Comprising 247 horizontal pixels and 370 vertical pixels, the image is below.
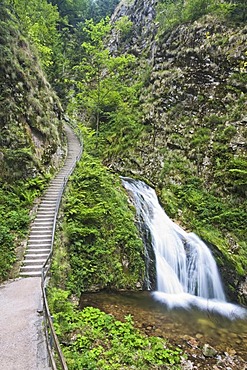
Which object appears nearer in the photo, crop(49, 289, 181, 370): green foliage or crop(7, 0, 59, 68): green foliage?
crop(49, 289, 181, 370): green foliage

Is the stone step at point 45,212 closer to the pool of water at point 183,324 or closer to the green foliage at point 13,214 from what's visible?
the green foliage at point 13,214

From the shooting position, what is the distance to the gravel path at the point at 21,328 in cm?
426

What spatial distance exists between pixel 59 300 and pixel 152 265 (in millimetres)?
5431

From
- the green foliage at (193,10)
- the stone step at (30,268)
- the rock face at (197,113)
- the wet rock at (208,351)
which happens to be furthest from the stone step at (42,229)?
the green foliage at (193,10)

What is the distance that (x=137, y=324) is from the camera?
8086 millimetres

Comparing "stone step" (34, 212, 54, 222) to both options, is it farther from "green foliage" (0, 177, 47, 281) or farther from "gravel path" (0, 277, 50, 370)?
"gravel path" (0, 277, 50, 370)

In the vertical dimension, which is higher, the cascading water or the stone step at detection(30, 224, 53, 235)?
the stone step at detection(30, 224, 53, 235)

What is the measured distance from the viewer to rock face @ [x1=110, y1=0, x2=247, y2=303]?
52.0ft

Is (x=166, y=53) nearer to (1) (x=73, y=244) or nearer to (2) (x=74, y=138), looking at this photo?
(2) (x=74, y=138)

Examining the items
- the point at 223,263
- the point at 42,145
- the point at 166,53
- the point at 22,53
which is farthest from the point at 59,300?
the point at 166,53

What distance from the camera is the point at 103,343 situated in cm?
633

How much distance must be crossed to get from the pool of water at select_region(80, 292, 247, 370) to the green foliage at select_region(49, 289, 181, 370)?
68 centimetres

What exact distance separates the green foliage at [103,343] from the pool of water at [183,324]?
68 centimetres

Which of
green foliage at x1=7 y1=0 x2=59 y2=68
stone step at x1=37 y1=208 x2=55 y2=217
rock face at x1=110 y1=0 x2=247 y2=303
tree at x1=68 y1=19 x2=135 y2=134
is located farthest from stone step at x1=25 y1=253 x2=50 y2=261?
green foliage at x1=7 y1=0 x2=59 y2=68
